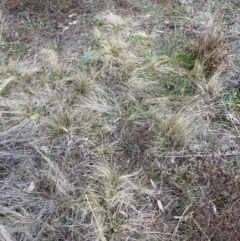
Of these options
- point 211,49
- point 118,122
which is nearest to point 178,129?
point 118,122

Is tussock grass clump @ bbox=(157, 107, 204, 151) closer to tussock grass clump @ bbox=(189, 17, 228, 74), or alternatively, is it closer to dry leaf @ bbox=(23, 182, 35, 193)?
tussock grass clump @ bbox=(189, 17, 228, 74)

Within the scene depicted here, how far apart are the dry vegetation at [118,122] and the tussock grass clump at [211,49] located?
0.04ft

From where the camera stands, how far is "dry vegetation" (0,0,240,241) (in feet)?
6.13

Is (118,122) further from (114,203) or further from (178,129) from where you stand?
(114,203)

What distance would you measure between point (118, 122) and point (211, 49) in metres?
1.16

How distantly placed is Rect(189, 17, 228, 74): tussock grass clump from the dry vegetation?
12 millimetres

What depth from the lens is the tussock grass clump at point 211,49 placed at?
2816 mm

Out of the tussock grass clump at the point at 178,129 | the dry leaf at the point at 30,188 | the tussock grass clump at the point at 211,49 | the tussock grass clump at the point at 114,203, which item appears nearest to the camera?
the tussock grass clump at the point at 114,203

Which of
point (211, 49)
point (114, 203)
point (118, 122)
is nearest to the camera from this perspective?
point (114, 203)

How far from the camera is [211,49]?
9.41 ft

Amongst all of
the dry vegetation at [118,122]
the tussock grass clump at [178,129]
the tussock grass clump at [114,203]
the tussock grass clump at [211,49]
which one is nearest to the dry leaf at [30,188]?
the dry vegetation at [118,122]

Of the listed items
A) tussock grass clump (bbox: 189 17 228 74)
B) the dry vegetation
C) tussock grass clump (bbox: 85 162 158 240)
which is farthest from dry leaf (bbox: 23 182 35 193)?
tussock grass clump (bbox: 189 17 228 74)

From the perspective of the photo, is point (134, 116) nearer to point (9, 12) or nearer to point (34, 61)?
point (34, 61)

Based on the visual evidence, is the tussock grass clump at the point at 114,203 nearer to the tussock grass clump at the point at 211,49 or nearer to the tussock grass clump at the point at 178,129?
the tussock grass clump at the point at 178,129
